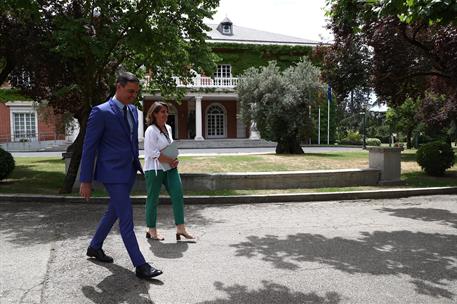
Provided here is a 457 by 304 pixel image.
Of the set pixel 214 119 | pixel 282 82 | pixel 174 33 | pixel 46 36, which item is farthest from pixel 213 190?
pixel 214 119

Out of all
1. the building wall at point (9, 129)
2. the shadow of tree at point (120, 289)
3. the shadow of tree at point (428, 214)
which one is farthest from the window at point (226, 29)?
the shadow of tree at point (120, 289)

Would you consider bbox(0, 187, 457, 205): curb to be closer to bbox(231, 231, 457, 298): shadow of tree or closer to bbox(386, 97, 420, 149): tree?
bbox(231, 231, 457, 298): shadow of tree

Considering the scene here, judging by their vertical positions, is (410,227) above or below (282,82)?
below

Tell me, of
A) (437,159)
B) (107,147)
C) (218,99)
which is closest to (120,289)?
(107,147)

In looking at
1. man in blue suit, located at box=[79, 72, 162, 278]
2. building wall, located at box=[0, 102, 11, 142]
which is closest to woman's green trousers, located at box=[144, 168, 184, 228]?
man in blue suit, located at box=[79, 72, 162, 278]

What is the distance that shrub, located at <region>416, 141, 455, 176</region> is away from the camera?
486 inches

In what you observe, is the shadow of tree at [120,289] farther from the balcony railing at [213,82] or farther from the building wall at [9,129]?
the building wall at [9,129]

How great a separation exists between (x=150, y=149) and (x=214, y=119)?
116 ft

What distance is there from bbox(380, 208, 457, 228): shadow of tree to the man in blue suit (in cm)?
503

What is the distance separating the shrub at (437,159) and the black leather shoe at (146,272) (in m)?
10.6

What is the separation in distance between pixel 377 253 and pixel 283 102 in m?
15.8

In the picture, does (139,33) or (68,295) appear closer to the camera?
(68,295)

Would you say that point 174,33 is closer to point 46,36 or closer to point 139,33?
point 139,33

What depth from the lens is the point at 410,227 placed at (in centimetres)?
654
